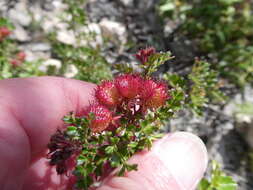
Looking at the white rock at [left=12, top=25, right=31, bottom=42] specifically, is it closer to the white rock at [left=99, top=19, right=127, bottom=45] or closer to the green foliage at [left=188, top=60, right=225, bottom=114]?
the white rock at [left=99, top=19, right=127, bottom=45]

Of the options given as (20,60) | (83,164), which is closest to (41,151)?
(83,164)

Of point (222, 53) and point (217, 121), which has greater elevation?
point (222, 53)

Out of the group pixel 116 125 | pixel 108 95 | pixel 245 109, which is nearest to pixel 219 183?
pixel 116 125

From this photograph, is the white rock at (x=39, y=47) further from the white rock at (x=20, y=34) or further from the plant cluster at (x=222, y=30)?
the plant cluster at (x=222, y=30)

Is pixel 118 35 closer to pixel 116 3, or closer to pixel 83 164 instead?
pixel 116 3

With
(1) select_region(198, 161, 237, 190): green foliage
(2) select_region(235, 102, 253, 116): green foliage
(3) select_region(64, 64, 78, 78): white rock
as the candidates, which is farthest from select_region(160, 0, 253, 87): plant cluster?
(1) select_region(198, 161, 237, 190): green foliage

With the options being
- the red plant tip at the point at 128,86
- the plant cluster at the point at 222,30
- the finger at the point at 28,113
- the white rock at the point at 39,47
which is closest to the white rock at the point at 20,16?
the white rock at the point at 39,47
